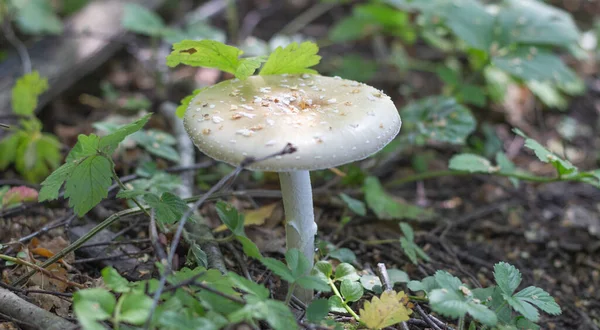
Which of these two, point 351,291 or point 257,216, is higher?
point 351,291

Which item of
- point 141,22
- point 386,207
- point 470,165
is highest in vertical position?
point 141,22

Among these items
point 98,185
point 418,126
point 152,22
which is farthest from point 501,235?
point 152,22

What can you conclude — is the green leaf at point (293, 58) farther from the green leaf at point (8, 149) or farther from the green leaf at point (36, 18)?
the green leaf at point (36, 18)

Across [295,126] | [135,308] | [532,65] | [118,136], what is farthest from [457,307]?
[532,65]

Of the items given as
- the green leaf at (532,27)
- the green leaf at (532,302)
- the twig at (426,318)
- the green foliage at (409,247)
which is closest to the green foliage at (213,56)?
the green foliage at (409,247)

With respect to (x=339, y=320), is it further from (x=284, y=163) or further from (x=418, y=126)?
(x=418, y=126)

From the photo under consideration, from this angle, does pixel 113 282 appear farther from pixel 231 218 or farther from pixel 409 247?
pixel 409 247
